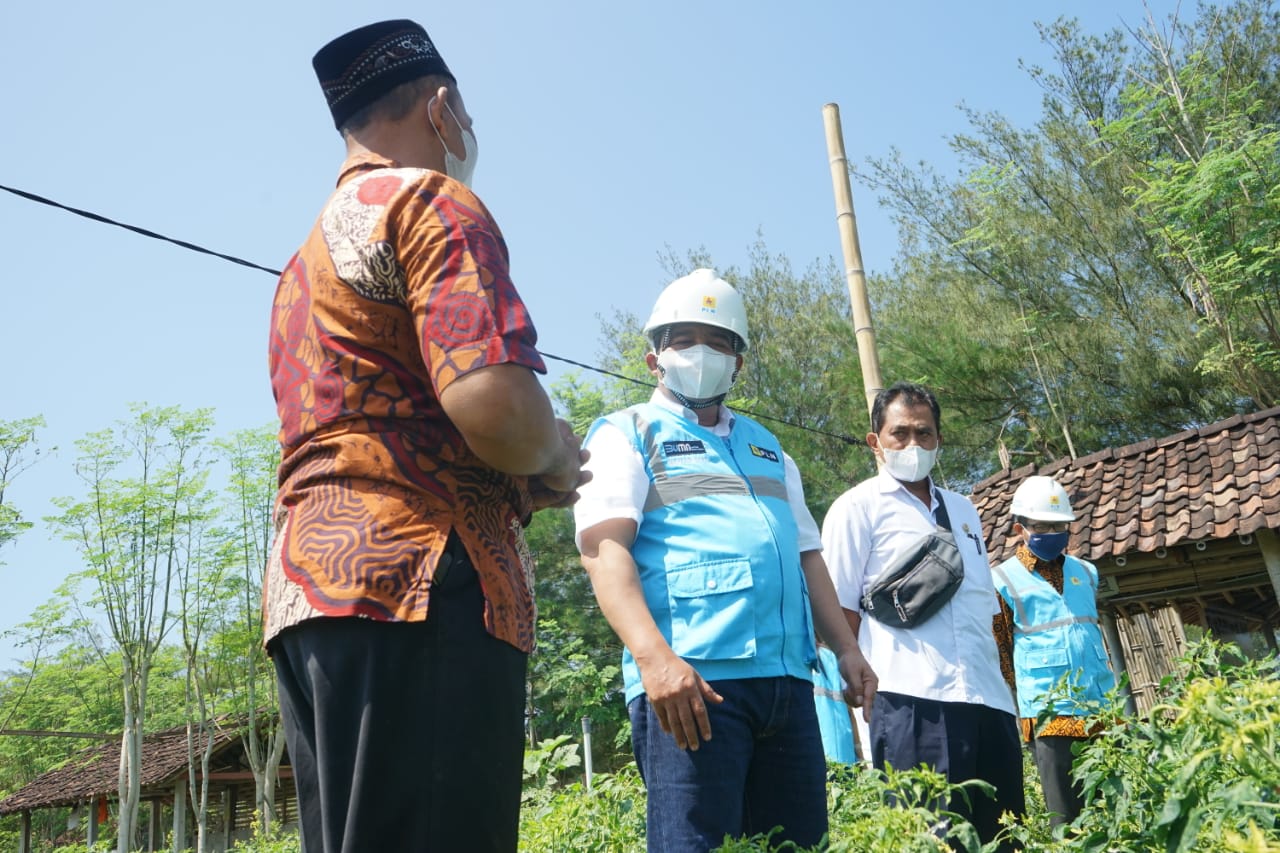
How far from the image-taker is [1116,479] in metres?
11.2

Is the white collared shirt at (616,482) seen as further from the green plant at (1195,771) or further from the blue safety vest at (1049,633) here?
the blue safety vest at (1049,633)

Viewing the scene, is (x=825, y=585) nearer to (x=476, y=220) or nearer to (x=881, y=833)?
(x=881, y=833)

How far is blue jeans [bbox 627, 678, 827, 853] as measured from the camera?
7.54 feet

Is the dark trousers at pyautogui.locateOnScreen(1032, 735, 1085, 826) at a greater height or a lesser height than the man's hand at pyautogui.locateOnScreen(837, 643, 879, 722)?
lesser

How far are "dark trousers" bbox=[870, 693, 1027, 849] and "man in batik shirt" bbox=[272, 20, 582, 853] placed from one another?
6.61 feet

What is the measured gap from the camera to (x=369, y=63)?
73.6 inches

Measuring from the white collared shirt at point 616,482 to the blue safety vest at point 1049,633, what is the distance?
7.17ft

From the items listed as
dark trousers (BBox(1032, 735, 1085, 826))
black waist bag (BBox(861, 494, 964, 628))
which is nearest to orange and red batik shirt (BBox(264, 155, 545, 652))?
black waist bag (BBox(861, 494, 964, 628))

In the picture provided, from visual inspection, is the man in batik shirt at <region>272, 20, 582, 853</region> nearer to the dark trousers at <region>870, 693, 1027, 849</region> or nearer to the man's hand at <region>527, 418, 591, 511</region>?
the man's hand at <region>527, 418, 591, 511</region>

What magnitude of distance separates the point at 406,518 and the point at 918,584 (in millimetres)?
2403

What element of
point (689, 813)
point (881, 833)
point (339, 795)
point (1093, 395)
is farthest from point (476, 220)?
point (1093, 395)

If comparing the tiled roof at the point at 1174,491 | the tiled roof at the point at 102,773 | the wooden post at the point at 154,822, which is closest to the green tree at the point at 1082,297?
the tiled roof at the point at 1174,491

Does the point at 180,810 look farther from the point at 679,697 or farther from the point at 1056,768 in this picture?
the point at 679,697

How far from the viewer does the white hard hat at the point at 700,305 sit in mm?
3012
